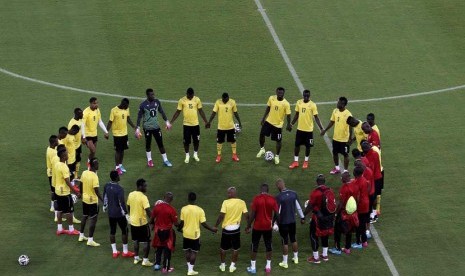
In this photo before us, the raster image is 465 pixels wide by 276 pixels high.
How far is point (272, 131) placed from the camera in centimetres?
3206

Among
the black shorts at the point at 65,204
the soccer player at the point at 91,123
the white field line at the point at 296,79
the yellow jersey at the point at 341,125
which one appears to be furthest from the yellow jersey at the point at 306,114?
the black shorts at the point at 65,204

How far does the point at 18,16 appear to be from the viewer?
41250 millimetres

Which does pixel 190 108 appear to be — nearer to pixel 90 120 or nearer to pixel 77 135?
pixel 90 120

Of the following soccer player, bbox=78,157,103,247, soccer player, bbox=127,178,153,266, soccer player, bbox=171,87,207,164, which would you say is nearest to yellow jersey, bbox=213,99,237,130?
soccer player, bbox=171,87,207,164

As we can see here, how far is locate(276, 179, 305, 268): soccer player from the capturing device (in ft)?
87.7

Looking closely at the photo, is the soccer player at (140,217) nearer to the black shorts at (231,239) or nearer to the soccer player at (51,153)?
the black shorts at (231,239)

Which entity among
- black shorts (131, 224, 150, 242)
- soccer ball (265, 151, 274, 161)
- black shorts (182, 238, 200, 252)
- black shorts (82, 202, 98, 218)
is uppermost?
soccer ball (265, 151, 274, 161)

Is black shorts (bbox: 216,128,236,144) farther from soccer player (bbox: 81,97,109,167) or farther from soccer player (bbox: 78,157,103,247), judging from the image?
soccer player (bbox: 78,157,103,247)

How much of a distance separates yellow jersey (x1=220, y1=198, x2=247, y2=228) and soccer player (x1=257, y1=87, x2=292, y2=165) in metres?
5.51

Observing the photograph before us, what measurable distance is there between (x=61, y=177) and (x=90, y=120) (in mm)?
3391

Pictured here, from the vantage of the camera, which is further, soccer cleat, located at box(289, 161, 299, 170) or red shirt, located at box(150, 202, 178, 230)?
soccer cleat, located at box(289, 161, 299, 170)

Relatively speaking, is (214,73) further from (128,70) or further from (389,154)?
(389,154)

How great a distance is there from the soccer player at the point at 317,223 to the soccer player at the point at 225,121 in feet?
16.6

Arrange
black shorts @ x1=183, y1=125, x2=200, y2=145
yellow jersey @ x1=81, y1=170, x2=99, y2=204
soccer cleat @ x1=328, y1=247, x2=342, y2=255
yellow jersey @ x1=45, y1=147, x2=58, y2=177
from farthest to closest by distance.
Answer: black shorts @ x1=183, y1=125, x2=200, y2=145 → yellow jersey @ x1=45, y1=147, x2=58, y2=177 → soccer cleat @ x1=328, y1=247, x2=342, y2=255 → yellow jersey @ x1=81, y1=170, x2=99, y2=204
